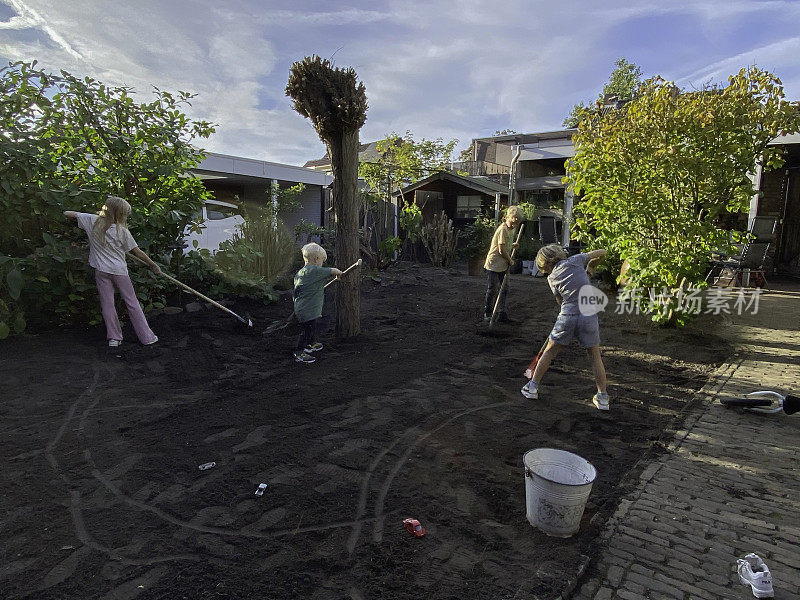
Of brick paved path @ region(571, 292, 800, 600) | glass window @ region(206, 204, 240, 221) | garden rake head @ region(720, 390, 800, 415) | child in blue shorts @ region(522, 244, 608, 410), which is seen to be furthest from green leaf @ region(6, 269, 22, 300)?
glass window @ region(206, 204, 240, 221)

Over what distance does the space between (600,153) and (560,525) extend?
5.82m

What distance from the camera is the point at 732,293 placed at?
10.1 metres

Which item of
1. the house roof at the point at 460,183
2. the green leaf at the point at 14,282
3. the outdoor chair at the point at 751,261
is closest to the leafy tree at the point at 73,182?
the green leaf at the point at 14,282

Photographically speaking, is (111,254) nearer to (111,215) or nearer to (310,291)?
(111,215)

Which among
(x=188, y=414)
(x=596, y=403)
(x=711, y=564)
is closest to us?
(x=711, y=564)

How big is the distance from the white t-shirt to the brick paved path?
5337 millimetres

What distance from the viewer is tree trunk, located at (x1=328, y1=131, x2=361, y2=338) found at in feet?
20.2

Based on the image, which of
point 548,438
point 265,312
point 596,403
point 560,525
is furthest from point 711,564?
point 265,312

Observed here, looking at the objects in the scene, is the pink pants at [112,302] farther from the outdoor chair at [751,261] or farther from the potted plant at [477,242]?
the outdoor chair at [751,261]

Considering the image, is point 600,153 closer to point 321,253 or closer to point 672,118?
point 672,118

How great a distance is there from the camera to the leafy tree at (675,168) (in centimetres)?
590

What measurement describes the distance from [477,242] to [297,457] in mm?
11837

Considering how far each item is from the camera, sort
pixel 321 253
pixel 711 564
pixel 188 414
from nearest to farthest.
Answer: pixel 711 564
pixel 188 414
pixel 321 253

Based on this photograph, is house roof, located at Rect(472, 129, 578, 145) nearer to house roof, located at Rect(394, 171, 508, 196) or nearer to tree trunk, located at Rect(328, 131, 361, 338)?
house roof, located at Rect(394, 171, 508, 196)
